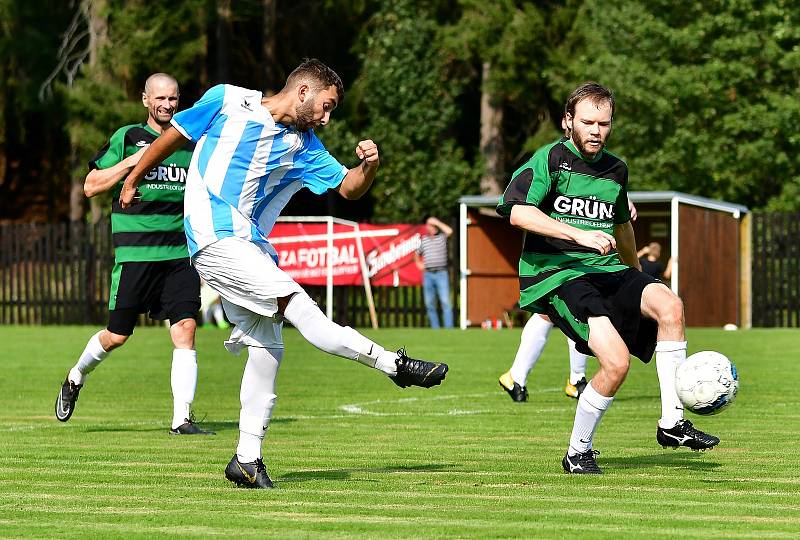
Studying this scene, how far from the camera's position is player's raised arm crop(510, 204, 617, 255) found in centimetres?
755

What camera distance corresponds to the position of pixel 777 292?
1268 inches

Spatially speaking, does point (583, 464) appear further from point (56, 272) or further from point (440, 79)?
point (440, 79)

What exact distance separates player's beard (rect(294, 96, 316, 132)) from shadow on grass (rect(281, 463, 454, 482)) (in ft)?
5.70

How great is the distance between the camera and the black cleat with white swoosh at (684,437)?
7.82 metres

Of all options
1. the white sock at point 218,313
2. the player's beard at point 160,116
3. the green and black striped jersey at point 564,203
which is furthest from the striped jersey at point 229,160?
the white sock at point 218,313

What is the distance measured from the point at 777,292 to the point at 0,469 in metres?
25.8

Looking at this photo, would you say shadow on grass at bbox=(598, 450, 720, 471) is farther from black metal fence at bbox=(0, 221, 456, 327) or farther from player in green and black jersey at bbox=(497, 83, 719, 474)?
black metal fence at bbox=(0, 221, 456, 327)

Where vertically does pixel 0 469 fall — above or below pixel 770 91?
below

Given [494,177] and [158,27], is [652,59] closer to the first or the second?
[494,177]

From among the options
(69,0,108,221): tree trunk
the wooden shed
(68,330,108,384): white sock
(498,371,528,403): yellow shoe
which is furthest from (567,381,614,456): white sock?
(69,0,108,221): tree trunk

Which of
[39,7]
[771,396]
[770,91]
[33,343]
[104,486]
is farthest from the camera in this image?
[39,7]

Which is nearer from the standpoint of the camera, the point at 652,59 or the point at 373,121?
the point at 652,59

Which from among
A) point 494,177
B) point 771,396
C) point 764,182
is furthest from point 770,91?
point 771,396

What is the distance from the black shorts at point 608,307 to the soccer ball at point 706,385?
1.14 feet
